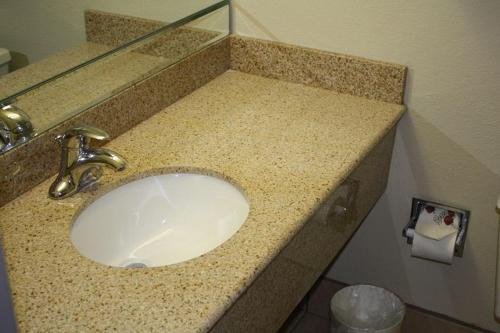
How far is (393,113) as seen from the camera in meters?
1.50

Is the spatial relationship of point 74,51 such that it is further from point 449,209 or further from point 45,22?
point 449,209

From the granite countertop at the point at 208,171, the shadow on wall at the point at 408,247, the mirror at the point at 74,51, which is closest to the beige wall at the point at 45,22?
the mirror at the point at 74,51

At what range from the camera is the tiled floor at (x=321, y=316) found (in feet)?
6.12

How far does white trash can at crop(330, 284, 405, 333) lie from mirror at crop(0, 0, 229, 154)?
3.00 ft

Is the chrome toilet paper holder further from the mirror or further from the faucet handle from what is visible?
the faucet handle

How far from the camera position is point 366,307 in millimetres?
1836

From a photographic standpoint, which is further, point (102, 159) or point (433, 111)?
point (433, 111)

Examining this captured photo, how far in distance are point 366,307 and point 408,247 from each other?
0.24 metres

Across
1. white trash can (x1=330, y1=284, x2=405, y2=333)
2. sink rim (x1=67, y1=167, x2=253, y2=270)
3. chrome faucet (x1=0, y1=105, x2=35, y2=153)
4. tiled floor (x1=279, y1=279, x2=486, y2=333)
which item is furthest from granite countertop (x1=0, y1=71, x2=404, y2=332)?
tiled floor (x1=279, y1=279, x2=486, y2=333)

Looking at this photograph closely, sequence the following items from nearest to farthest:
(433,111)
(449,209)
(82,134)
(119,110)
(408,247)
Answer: (82,134), (119,110), (433,111), (449,209), (408,247)

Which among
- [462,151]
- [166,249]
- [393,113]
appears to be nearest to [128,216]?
[166,249]

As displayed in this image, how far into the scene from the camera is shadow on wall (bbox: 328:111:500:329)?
156 centimetres

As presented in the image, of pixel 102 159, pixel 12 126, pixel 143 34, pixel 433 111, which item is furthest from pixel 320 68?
pixel 12 126

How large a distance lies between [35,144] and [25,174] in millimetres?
65
